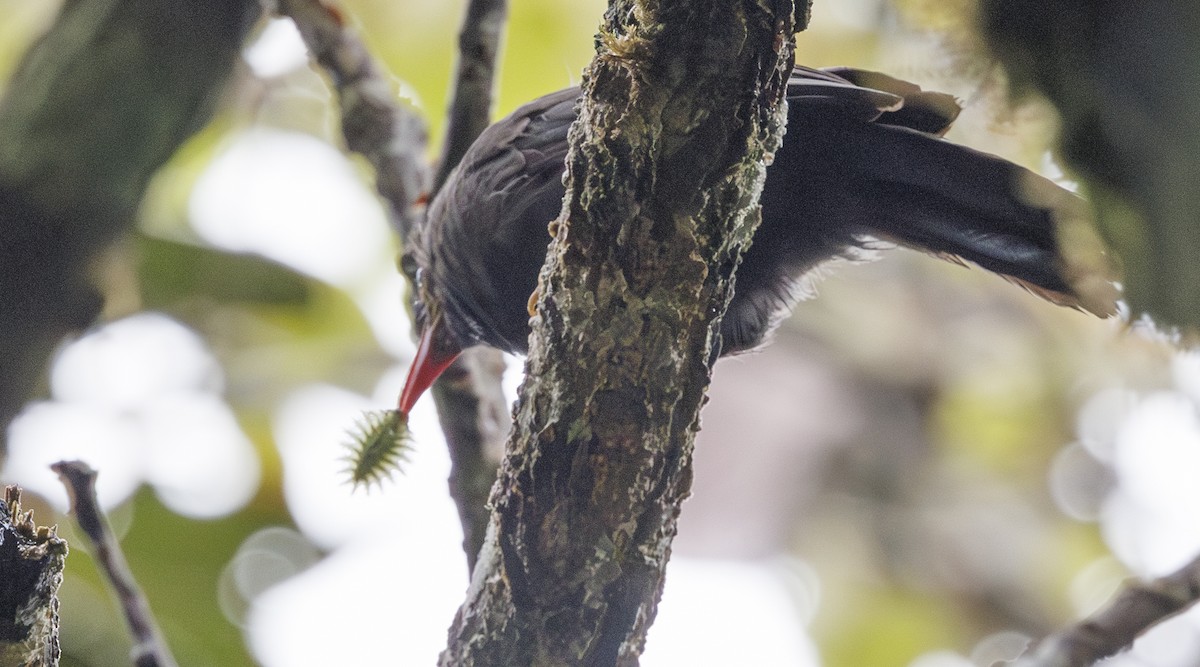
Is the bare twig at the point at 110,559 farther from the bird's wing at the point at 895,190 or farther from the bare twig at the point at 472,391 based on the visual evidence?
the bird's wing at the point at 895,190

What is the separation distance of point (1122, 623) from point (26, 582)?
1.83 meters

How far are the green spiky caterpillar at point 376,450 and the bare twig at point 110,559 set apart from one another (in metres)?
0.48

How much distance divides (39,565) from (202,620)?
2.48m

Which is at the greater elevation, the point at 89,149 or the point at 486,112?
the point at 486,112

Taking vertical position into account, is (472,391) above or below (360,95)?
below

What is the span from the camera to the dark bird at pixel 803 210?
267 cm

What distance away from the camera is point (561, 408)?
1.79m

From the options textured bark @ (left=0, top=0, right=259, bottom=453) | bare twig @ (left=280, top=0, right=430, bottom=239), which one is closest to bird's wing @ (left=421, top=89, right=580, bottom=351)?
bare twig @ (left=280, top=0, right=430, bottom=239)

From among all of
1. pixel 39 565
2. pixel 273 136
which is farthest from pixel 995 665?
pixel 273 136

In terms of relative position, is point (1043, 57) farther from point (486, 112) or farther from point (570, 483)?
point (486, 112)

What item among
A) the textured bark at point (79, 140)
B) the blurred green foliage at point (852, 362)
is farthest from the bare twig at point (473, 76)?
the textured bark at point (79, 140)

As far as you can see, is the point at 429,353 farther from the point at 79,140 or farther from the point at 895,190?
the point at 895,190

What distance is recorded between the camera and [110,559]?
187 cm

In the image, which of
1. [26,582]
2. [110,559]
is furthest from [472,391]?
[26,582]
